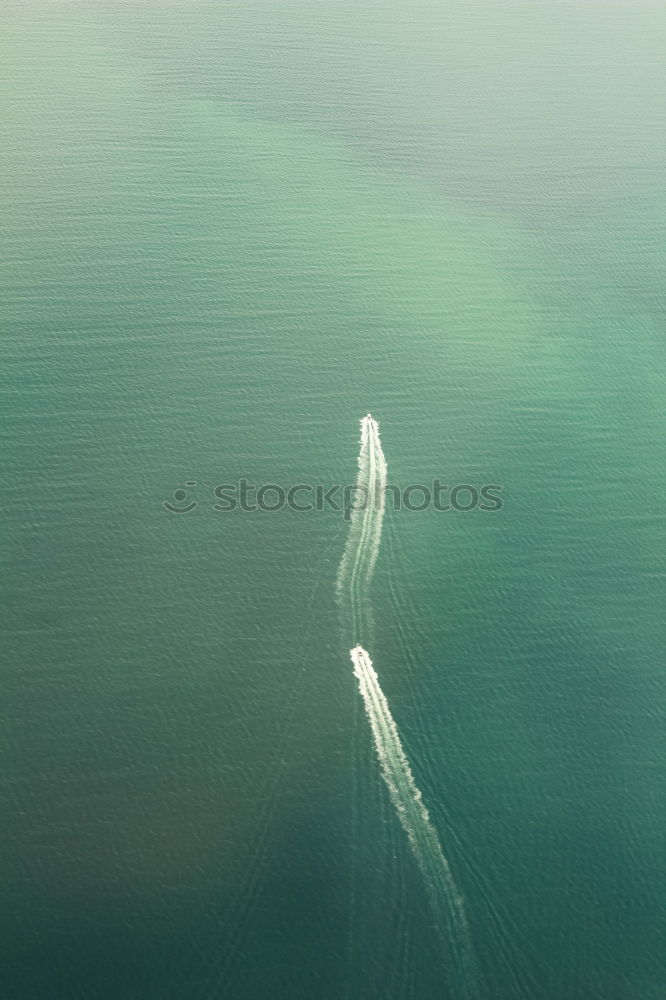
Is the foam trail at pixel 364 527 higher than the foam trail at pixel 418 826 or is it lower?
higher

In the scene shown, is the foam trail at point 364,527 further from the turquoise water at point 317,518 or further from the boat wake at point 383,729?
the turquoise water at point 317,518

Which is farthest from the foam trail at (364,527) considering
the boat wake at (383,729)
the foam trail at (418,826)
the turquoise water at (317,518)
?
the foam trail at (418,826)

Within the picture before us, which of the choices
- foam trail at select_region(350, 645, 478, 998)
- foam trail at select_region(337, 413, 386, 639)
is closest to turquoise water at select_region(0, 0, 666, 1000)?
foam trail at select_region(350, 645, 478, 998)

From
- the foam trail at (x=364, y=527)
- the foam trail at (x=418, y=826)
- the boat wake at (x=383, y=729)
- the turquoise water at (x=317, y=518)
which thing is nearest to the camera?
the foam trail at (x=418, y=826)

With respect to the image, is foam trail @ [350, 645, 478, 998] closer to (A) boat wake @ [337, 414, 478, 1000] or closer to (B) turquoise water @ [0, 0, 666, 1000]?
(A) boat wake @ [337, 414, 478, 1000]

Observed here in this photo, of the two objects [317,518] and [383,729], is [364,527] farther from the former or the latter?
[383,729]

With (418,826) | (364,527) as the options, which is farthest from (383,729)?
(364,527)
